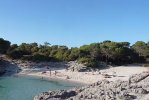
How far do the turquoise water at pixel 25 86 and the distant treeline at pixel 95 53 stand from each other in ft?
63.5

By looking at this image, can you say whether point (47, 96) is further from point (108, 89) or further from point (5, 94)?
point (5, 94)

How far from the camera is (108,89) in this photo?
36.8 m

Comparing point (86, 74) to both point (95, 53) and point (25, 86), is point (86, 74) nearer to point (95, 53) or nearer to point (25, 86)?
point (25, 86)

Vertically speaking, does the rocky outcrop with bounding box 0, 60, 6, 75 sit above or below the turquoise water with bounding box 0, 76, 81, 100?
above

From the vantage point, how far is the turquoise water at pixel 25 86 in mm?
45312

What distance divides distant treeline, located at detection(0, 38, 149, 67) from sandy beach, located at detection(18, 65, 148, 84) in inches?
324

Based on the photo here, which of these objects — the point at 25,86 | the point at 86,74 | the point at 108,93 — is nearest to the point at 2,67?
the point at 86,74

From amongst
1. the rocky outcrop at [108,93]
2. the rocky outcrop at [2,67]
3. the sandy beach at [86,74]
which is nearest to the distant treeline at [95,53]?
the rocky outcrop at [2,67]

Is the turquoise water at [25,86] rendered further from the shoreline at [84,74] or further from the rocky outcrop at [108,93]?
the rocky outcrop at [108,93]

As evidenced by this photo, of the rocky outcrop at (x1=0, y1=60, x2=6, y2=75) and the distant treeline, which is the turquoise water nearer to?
the rocky outcrop at (x1=0, y1=60, x2=6, y2=75)

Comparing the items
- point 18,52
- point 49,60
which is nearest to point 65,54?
point 49,60

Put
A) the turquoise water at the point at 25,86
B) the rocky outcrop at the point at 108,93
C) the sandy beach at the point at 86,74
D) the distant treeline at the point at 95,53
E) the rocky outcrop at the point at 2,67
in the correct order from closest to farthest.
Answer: the rocky outcrop at the point at 108,93, the turquoise water at the point at 25,86, the sandy beach at the point at 86,74, the rocky outcrop at the point at 2,67, the distant treeline at the point at 95,53

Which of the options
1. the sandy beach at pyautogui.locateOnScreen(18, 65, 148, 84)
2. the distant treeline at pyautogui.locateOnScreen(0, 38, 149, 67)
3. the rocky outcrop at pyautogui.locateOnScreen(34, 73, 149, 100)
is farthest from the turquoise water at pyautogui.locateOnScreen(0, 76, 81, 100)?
the distant treeline at pyautogui.locateOnScreen(0, 38, 149, 67)

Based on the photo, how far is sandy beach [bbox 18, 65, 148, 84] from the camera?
66.6 meters
